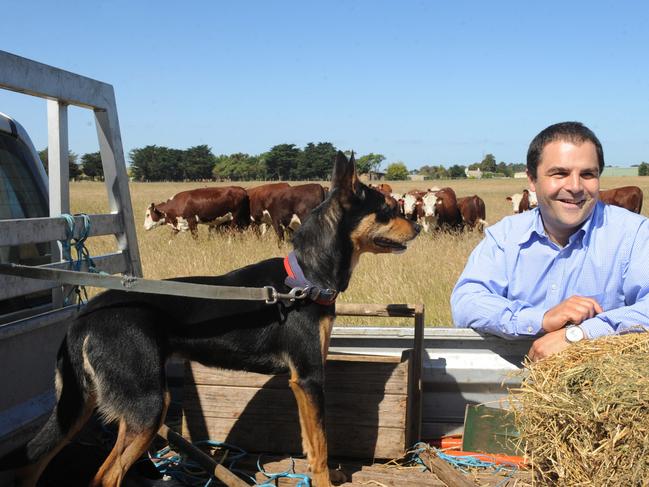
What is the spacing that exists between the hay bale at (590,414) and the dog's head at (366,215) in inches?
53.6

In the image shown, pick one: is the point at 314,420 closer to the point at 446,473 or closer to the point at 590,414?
the point at 446,473

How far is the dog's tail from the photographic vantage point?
292cm

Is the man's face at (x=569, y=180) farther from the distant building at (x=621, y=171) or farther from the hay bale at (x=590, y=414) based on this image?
the distant building at (x=621, y=171)

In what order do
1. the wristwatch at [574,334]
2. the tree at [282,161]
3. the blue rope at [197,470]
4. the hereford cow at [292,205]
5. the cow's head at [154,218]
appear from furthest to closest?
the tree at [282,161]
the cow's head at [154,218]
the hereford cow at [292,205]
the blue rope at [197,470]
the wristwatch at [574,334]

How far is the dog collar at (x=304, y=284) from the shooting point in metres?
3.42

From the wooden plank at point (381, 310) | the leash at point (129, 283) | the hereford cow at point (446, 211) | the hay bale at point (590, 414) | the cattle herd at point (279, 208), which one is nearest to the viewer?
the hay bale at point (590, 414)

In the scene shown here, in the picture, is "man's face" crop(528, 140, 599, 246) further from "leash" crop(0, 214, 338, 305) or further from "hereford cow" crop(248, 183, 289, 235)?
"hereford cow" crop(248, 183, 289, 235)

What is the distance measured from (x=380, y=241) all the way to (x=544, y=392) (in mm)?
1547

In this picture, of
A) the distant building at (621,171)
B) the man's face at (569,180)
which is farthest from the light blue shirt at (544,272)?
the distant building at (621,171)

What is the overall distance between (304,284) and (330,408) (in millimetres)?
833

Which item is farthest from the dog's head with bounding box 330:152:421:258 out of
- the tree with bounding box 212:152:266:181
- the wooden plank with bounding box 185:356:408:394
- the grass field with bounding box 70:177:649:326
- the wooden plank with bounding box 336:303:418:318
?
the tree with bounding box 212:152:266:181

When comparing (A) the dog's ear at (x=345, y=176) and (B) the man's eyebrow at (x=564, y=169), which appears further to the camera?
(A) the dog's ear at (x=345, y=176)

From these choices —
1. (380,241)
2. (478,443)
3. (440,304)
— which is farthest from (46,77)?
(440,304)

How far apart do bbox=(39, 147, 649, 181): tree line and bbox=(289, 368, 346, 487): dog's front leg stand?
80547mm
